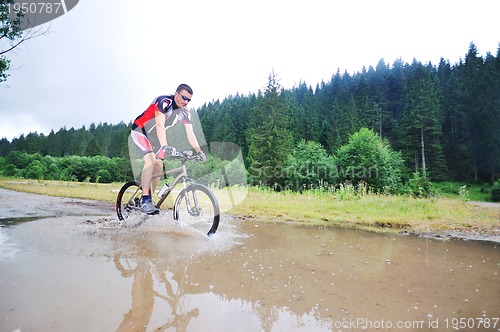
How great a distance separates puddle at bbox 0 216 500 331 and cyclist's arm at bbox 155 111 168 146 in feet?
5.70

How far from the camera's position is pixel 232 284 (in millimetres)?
2885

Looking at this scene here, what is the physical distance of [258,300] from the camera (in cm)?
255

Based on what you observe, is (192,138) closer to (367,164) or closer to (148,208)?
(148,208)

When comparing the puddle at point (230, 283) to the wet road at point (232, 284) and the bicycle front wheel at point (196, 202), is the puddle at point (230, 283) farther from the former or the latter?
the bicycle front wheel at point (196, 202)

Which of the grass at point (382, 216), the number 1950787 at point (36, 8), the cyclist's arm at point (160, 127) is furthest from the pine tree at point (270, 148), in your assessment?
the cyclist's arm at point (160, 127)

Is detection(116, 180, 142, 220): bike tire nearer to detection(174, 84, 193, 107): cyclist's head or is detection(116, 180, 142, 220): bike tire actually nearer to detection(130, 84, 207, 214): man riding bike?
detection(130, 84, 207, 214): man riding bike

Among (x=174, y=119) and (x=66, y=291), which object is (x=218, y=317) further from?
(x=174, y=119)

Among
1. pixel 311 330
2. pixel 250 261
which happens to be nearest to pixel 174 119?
pixel 250 261

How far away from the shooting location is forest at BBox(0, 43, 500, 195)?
116 feet

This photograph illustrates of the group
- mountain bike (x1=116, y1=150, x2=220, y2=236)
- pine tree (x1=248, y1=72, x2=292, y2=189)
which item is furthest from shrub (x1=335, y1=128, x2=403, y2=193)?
mountain bike (x1=116, y1=150, x2=220, y2=236)

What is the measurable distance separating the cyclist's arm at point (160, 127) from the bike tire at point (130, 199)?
1796mm

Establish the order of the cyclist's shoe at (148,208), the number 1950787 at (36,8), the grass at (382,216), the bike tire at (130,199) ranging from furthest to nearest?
the number 1950787 at (36,8) < the grass at (382,216) < the bike tire at (130,199) < the cyclist's shoe at (148,208)

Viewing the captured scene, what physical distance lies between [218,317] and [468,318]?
2284 millimetres

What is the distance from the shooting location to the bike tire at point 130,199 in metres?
5.67
